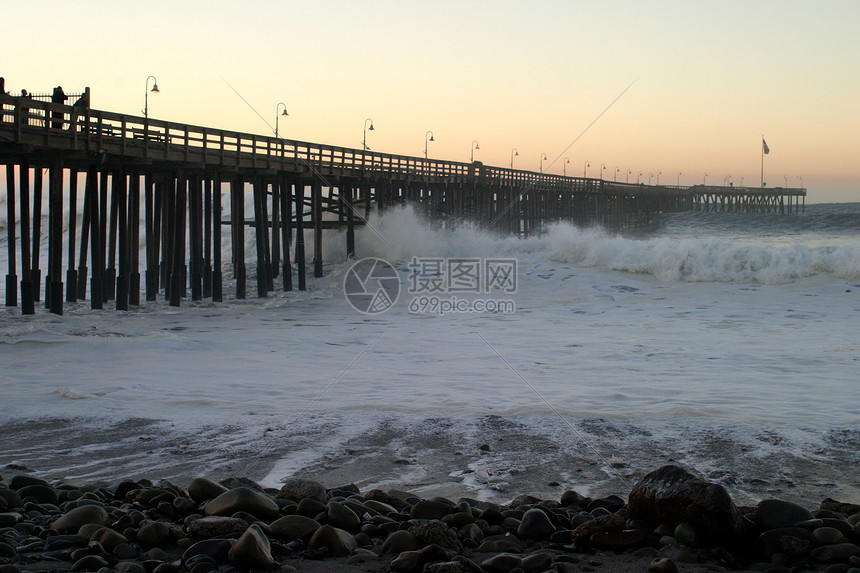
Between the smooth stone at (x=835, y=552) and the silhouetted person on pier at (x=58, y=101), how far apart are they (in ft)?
55.0

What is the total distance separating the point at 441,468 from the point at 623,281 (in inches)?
832

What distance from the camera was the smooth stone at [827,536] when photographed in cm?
470

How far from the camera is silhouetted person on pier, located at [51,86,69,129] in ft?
57.8

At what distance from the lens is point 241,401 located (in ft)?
32.0

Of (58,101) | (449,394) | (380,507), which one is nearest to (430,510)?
(380,507)

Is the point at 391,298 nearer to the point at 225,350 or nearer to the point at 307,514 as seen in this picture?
the point at 225,350

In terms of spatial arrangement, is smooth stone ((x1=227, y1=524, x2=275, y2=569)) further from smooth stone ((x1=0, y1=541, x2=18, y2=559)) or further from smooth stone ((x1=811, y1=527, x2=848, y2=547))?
smooth stone ((x1=811, y1=527, x2=848, y2=547))

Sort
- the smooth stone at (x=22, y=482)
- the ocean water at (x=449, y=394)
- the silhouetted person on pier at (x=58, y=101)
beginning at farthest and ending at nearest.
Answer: the silhouetted person on pier at (x=58, y=101) < the ocean water at (x=449, y=394) < the smooth stone at (x=22, y=482)

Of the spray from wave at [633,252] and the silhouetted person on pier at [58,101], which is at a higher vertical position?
the silhouetted person on pier at [58,101]

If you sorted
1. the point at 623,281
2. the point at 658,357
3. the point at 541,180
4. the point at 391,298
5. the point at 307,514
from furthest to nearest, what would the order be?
the point at 541,180
the point at 623,281
the point at 391,298
the point at 658,357
the point at 307,514

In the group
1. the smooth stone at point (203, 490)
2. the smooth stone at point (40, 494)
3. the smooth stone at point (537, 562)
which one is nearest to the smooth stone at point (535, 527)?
the smooth stone at point (537, 562)

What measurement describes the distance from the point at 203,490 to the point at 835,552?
149 inches

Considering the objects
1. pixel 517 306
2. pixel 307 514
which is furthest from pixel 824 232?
pixel 307 514

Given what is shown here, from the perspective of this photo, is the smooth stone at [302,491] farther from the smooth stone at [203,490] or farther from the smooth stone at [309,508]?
the smooth stone at [203,490]
